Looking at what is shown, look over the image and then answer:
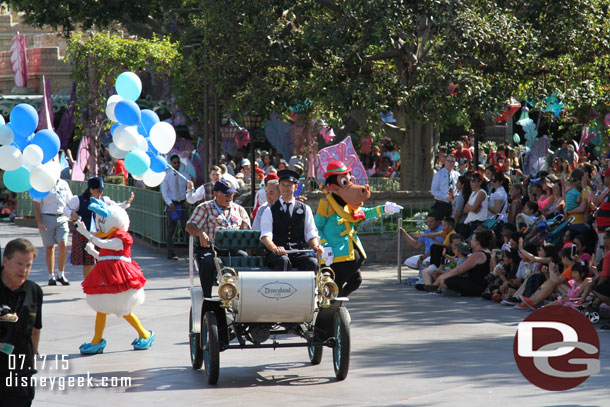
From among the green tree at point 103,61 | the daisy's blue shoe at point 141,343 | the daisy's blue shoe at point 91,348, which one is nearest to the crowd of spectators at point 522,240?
the daisy's blue shoe at point 141,343

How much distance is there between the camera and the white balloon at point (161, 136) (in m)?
15.7

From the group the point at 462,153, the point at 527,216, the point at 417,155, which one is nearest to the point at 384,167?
the point at 462,153

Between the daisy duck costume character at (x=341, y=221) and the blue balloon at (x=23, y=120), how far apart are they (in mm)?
5174

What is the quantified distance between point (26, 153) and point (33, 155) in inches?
4.1

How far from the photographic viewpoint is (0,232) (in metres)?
25.3

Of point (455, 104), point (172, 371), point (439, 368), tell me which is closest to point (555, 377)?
point (439, 368)

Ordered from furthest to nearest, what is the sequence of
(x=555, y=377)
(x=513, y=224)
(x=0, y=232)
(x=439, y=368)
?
(x=0, y=232) < (x=513, y=224) < (x=439, y=368) < (x=555, y=377)

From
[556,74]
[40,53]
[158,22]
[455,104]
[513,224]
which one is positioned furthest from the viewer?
[40,53]

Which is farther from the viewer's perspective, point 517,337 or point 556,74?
point 556,74

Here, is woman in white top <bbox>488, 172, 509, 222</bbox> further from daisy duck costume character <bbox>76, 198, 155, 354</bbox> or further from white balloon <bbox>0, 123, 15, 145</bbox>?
white balloon <bbox>0, 123, 15, 145</bbox>

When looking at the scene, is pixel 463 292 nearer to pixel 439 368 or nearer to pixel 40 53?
pixel 439 368

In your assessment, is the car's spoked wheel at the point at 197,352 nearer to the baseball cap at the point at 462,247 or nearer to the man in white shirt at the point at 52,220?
the baseball cap at the point at 462,247

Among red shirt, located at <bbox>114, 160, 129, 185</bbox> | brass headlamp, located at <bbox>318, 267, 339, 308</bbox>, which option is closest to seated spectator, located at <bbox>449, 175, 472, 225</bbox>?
brass headlamp, located at <bbox>318, 267, 339, 308</bbox>

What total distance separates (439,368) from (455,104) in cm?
945
